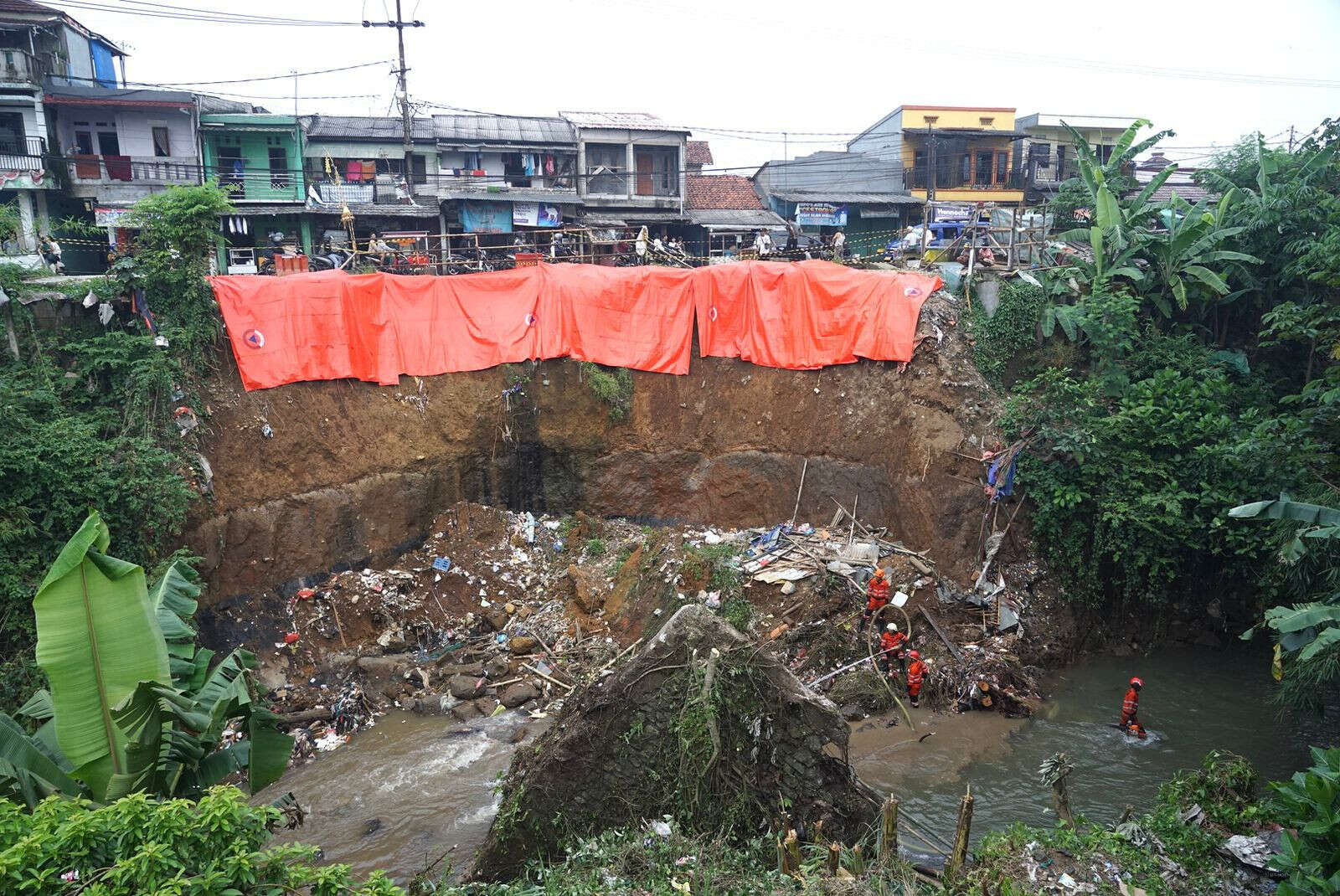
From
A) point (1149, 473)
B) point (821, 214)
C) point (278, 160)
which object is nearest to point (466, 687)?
point (1149, 473)

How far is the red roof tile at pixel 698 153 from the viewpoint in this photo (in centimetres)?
2730

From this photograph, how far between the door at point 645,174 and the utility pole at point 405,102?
6237 millimetres

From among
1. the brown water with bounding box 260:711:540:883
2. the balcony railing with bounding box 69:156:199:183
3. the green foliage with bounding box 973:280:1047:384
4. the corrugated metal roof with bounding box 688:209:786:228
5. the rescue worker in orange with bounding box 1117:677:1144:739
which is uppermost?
the balcony railing with bounding box 69:156:199:183

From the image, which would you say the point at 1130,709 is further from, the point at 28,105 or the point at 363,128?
the point at 28,105

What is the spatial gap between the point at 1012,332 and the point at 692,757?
9634 mm

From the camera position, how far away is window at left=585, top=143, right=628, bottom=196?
934 inches

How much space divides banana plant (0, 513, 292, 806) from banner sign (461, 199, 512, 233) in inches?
717

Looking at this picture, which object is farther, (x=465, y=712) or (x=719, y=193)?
(x=719, y=193)

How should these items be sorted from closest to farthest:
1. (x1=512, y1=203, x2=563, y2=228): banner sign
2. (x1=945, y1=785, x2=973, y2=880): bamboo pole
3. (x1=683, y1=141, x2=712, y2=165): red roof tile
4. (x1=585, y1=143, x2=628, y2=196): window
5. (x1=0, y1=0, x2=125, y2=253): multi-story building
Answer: (x1=945, y1=785, x2=973, y2=880): bamboo pole, (x1=0, y1=0, x2=125, y2=253): multi-story building, (x1=512, y1=203, x2=563, y2=228): banner sign, (x1=585, y1=143, x2=628, y2=196): window, (x1=683, y1=141, x2=712, y2=165): red roof tile

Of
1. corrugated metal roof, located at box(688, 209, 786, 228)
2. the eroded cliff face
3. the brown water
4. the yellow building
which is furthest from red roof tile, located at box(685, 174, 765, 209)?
the brown water

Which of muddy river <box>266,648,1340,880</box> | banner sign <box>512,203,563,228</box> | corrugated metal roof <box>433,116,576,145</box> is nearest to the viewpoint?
muddy river <box>266,648,1340,880</box>

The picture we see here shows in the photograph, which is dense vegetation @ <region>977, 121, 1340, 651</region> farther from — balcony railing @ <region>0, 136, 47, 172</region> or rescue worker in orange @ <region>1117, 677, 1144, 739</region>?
balcony railing @ <region>0, 136, 47, 172</region>

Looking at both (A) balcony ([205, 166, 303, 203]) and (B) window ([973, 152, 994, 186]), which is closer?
(A) balcony ([205, 166, 303, 203])

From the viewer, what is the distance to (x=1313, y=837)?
564 cm
